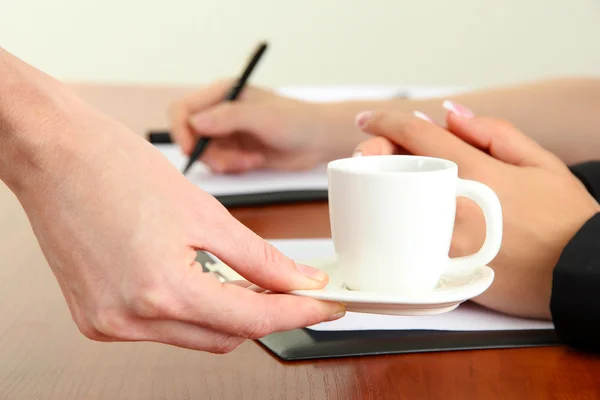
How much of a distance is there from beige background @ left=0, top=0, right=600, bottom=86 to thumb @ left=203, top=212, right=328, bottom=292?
2.40 meters

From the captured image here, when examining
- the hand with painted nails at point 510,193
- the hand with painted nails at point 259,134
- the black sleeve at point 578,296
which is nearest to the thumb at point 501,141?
the hand with painted nails at point 510,193

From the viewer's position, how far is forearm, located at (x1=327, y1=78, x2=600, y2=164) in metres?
1.01

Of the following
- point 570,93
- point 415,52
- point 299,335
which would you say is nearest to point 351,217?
point 299,335

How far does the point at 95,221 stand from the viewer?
0.38m

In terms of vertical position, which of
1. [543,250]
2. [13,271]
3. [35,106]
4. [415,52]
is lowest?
[415,52]

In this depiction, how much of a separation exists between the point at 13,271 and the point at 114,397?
299 millimetres

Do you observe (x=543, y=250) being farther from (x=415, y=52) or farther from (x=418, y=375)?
(x=415, y=52)

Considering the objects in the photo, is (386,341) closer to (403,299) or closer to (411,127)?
(403,299)

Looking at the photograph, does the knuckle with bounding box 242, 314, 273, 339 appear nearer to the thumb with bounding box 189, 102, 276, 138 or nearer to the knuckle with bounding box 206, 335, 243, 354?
the knuckle with bounding box 206, 335, 243, 354

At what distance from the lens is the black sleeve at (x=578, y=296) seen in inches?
20.1

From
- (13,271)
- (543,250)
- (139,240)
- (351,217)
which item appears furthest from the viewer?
(13,271)

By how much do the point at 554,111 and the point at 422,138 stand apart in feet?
1.43

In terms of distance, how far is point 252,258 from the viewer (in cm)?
42

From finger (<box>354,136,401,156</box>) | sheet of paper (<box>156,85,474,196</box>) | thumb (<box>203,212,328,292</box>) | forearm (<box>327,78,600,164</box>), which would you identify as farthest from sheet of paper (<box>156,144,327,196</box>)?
thumb (<box>203,212,328,292</box>)
